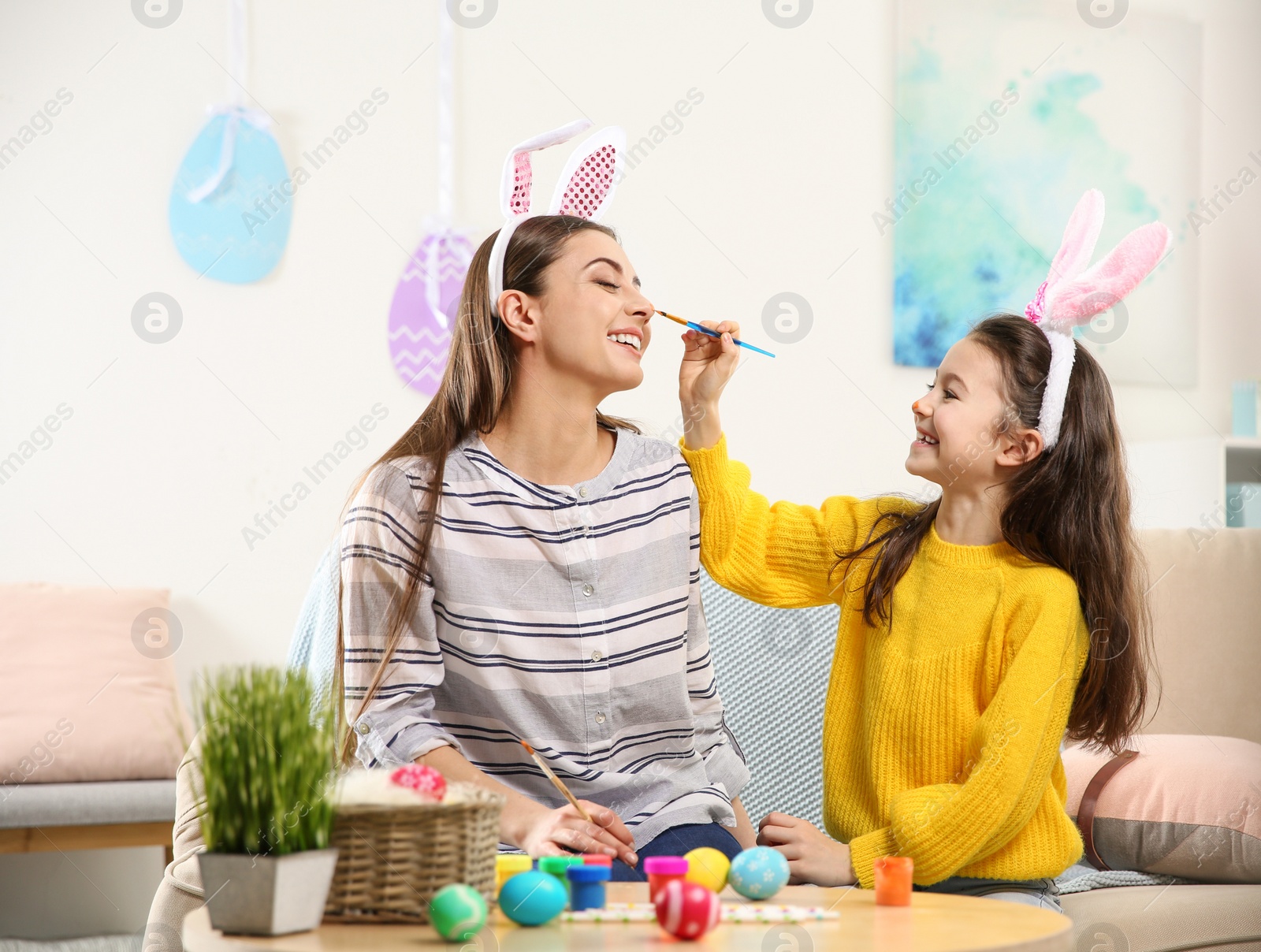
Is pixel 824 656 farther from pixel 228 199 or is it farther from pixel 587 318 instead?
pixel 228 199

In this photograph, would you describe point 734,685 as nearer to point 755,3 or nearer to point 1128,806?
point 1128,806

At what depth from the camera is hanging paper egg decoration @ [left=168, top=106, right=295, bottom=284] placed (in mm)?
2668

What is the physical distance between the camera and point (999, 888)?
135 centimetres

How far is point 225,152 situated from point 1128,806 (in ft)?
7.28

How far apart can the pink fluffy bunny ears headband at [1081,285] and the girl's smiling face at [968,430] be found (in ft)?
0.16

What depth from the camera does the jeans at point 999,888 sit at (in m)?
1.33

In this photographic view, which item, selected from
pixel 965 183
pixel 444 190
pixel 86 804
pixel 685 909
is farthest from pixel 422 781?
pixel 965 183

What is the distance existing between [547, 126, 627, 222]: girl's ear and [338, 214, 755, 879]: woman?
0.24ft

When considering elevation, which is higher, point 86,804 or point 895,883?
point 895,883

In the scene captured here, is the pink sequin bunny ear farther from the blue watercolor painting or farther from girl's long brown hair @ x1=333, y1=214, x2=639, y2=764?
the blue watercolor painting

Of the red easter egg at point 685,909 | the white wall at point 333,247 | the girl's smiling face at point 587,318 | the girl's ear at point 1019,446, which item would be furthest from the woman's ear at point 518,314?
the white wall at point 333,247

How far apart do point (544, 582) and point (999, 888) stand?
2.03ft

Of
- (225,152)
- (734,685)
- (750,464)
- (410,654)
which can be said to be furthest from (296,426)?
(410,654)

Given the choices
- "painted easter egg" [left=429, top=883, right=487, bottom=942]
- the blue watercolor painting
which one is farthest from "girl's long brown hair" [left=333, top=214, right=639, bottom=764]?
the blue watercolor painting
